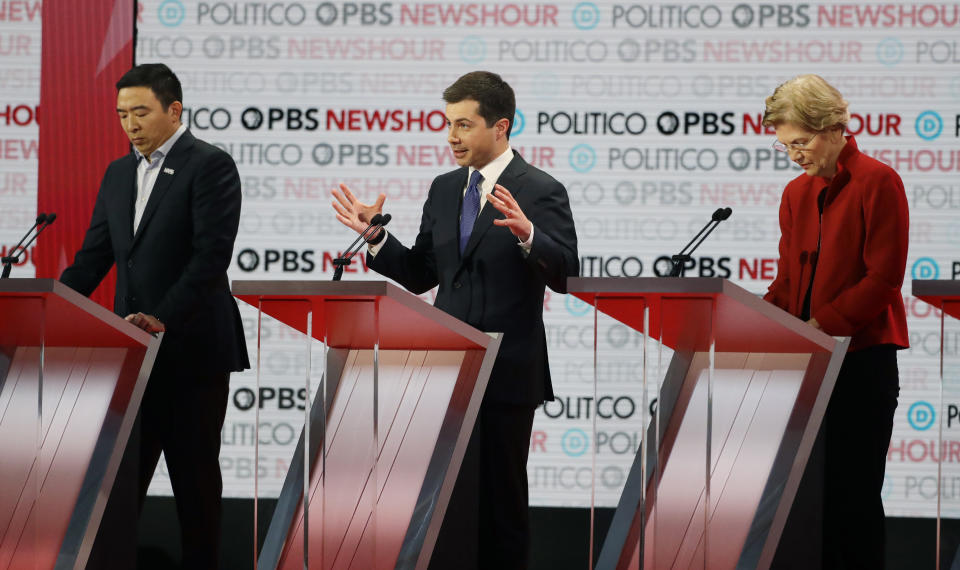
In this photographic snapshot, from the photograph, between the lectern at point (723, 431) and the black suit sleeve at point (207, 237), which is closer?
the lectern at point (723, 431)

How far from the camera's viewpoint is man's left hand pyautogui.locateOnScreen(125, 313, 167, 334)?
3.25 m

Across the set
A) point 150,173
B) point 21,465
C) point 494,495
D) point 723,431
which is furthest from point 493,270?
point 21,465

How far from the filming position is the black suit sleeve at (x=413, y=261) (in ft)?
11.7

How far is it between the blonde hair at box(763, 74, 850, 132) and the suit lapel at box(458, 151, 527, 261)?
28.5 inches

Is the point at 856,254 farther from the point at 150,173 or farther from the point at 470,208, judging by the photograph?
the point at 150,173

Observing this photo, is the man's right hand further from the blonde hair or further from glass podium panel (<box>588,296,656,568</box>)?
the blonde hair

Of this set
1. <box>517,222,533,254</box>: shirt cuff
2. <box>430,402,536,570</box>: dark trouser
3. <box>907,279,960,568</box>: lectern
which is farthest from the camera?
<box>517,222,533,254</box>: shirt cuff

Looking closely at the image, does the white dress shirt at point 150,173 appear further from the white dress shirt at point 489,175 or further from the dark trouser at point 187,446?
the white dress shirt at point 489,175

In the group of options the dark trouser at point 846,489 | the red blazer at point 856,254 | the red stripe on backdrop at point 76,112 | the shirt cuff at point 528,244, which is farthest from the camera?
the red stripe on backdrop at point 76,112

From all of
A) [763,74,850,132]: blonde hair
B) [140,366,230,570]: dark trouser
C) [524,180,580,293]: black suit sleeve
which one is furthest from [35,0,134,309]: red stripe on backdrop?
[763,74,850,132]: blonde hair

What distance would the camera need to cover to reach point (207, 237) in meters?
3.41

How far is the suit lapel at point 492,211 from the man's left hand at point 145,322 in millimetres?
849

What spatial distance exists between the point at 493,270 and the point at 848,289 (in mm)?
942

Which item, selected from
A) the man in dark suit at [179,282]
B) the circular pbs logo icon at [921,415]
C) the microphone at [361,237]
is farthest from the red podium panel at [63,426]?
the circular pbs logo icon at [921,415]
